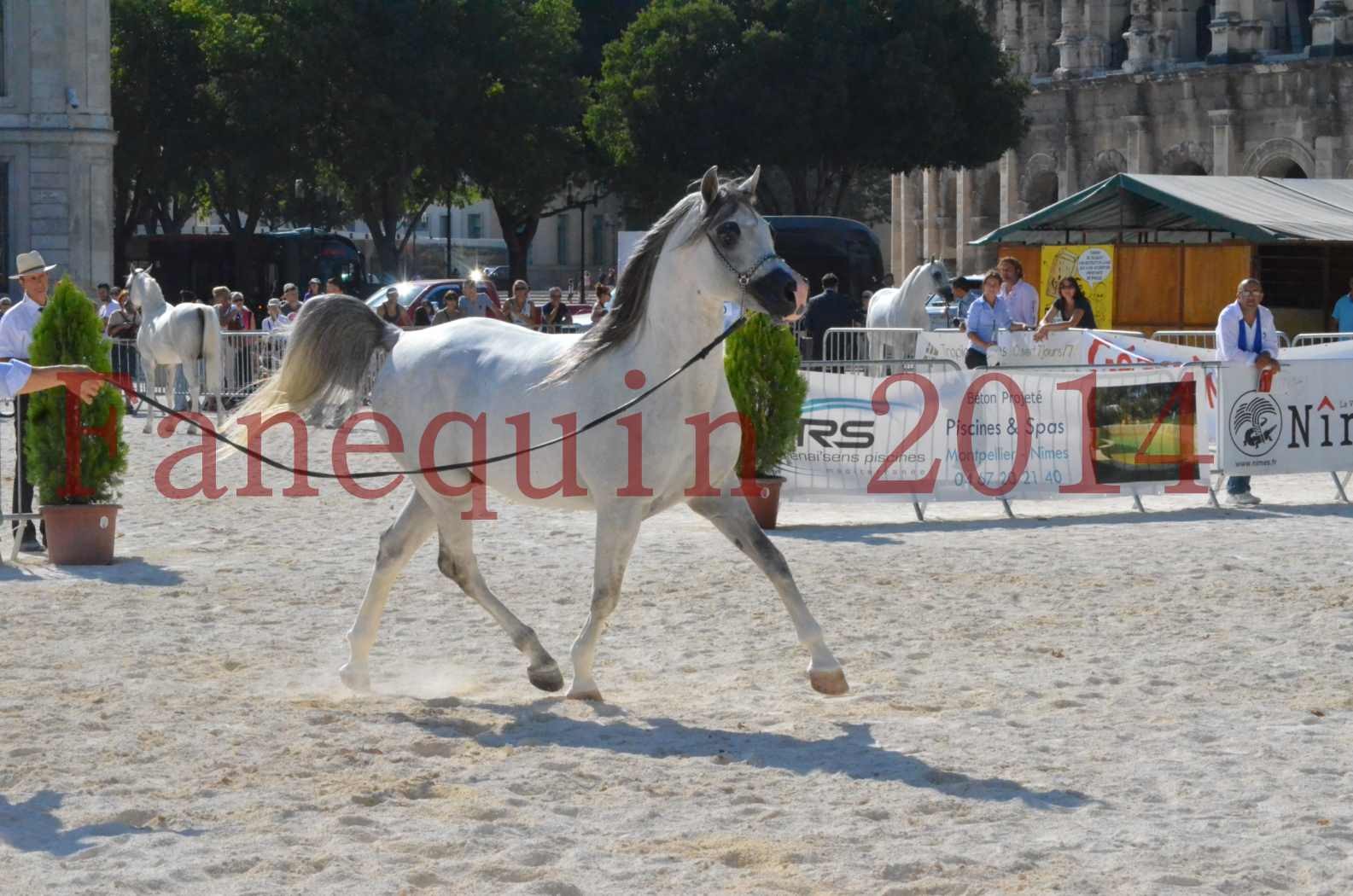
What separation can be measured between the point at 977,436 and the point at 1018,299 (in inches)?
184

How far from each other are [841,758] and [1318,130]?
4543cm

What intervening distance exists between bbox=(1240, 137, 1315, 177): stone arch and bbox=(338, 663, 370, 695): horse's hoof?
44438 mm

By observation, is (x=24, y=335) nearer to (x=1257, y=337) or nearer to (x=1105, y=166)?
(x=1257, y=337)

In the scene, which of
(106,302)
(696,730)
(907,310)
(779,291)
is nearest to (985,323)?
(907,310)

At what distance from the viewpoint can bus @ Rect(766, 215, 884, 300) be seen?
37.6 m

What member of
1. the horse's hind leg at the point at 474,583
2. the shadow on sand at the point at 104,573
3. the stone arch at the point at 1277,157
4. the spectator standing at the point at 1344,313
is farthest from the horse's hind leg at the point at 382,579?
the stone arch at the point at 1277,157

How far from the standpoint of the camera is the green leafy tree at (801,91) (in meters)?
49.7

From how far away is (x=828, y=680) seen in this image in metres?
7.95

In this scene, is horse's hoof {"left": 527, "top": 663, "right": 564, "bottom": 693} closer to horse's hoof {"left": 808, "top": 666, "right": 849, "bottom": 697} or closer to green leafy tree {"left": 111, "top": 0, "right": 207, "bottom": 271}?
horse's hoof {"left": 808, "top": 666, "right": 849, "bottom": 697}

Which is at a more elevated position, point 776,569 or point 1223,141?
point 1223,141

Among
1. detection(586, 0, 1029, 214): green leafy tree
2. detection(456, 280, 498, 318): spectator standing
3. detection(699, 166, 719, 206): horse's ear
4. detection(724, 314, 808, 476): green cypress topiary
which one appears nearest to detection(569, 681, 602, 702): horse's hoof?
detection(699, 166, 719, 206): horse's ear

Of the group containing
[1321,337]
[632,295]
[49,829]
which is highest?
[1321,337]

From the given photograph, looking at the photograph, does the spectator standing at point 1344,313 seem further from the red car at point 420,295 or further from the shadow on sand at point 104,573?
the shadow on sand at point 104,573

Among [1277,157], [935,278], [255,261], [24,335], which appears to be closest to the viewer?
[24,335]
